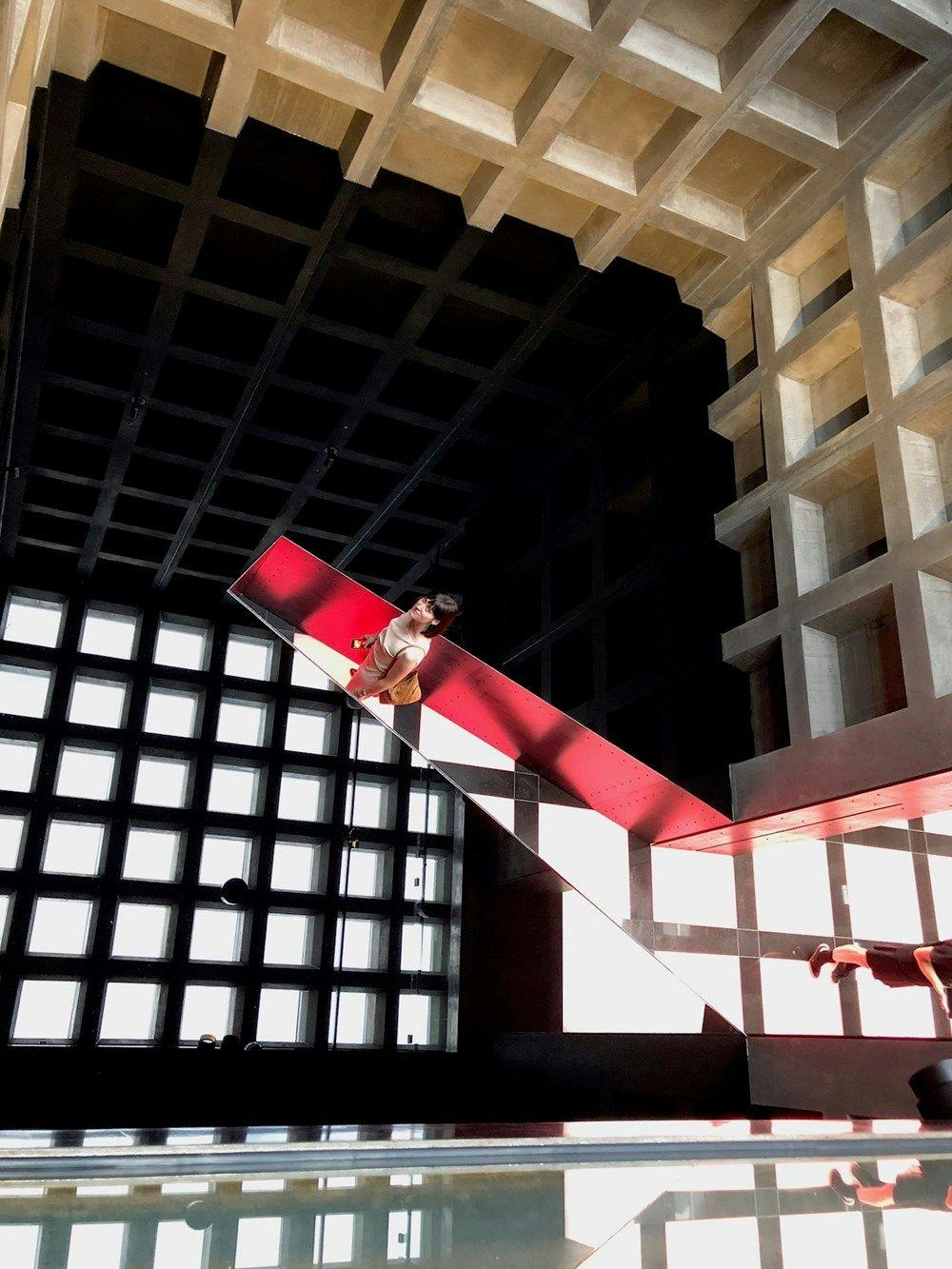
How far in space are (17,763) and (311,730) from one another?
9.45ft

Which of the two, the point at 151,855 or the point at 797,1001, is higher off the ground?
the point at 151,855

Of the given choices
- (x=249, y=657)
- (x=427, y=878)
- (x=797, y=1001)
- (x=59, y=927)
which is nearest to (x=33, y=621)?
(x=249, y=657)

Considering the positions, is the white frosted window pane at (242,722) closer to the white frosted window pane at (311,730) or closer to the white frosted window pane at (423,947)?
the white frosted window pane at (311,730)

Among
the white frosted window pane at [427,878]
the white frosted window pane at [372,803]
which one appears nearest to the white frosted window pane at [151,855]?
the white frosted window pane at [372,803]

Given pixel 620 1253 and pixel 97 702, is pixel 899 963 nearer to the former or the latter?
pixel 620 1253

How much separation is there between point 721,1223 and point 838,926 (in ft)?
16.6

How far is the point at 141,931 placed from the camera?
892 cm

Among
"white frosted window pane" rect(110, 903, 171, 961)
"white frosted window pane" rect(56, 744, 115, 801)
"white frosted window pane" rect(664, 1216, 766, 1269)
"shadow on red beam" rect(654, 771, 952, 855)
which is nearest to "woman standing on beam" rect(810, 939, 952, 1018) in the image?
"shadow on red beam" rect(654, 771, 952, 855)

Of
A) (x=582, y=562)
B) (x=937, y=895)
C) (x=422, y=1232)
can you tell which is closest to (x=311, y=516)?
(x=582, y=562)

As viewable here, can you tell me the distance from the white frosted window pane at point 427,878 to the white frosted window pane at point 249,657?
2.58 metres

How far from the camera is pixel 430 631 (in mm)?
6492

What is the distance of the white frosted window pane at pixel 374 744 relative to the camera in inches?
404

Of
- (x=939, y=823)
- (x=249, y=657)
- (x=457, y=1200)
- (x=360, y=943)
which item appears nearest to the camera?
(x=457, y=1200)

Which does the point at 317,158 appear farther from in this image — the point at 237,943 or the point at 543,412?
the point at 237,943
